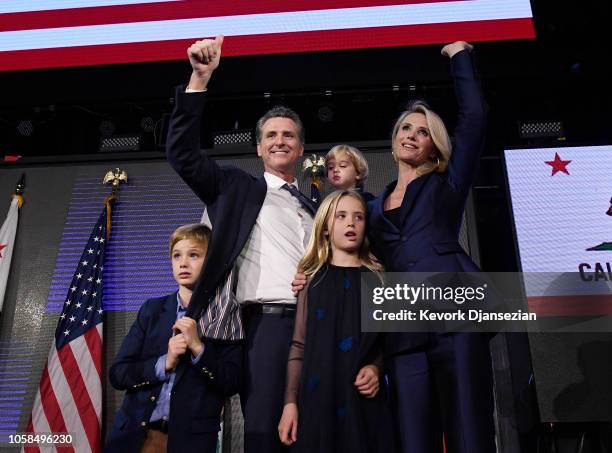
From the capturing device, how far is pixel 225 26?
3.33 metres

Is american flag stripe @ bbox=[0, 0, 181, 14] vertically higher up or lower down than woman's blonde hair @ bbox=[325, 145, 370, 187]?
higher up

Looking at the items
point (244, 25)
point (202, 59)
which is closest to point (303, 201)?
point (202, 59)

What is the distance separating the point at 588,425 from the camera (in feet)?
10.1

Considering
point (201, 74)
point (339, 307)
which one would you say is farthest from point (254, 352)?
point (201, 74)

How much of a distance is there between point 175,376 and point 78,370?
1509 millimetres

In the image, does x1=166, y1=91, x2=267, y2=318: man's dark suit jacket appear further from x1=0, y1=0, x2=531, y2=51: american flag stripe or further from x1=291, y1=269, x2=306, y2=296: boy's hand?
x1=0, y1=0, x2=531, y2=51: american flag stripe

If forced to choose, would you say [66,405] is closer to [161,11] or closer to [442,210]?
[161,11]

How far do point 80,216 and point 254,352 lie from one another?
222 cm

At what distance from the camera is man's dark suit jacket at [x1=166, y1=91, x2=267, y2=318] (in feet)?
6.86

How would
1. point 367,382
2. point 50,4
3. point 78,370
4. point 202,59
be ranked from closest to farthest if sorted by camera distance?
point 367,382, point 202,59, point 78,370, point 50,4

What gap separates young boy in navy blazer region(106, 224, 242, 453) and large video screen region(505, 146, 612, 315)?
2.00 metres

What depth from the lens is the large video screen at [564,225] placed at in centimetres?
334

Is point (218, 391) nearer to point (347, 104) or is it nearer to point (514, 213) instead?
point (514, 213)

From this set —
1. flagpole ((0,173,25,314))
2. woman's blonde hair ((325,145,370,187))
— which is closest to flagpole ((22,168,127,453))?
flagpole ((0,173,25,314))
